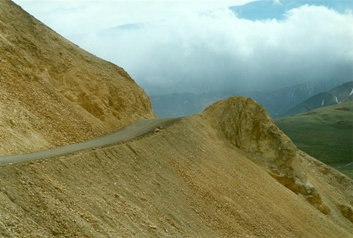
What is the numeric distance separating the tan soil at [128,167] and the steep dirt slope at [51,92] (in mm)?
98

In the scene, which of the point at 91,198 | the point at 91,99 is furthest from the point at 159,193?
the point at 91,99

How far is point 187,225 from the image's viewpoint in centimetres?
2038

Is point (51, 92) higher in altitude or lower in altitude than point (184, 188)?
higher

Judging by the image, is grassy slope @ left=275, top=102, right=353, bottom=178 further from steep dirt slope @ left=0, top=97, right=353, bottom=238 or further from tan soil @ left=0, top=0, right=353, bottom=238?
tan soil @ left=0, top=0, right=353, bottom=238

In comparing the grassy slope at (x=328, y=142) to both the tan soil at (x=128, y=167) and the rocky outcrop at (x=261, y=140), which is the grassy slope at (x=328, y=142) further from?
the tan soil at (x=128, y=167)

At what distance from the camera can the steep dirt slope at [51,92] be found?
86.6 ft

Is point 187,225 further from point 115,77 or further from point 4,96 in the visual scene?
point 115,77

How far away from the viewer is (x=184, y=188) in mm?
23766

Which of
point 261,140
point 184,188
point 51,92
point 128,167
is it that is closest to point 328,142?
point 261,140

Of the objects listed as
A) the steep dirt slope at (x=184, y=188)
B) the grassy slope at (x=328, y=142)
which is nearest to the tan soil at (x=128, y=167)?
the steep dirt slope at (x=184, y=188)

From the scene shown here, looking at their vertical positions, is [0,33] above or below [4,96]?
above

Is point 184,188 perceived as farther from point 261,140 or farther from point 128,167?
point 261,140

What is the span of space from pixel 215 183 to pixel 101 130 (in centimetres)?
985

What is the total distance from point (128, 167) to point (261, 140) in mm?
18855
